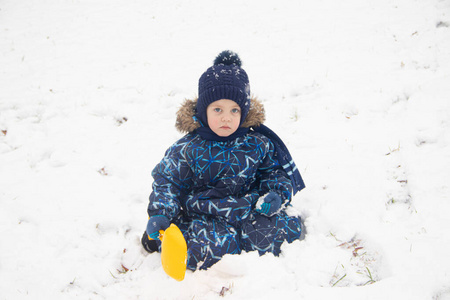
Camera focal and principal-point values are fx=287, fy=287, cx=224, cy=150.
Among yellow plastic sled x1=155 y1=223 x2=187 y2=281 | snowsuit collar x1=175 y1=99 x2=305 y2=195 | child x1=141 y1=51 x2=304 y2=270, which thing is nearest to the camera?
yellow plastic sled x1=155 y1=223 x2=187 y2=281

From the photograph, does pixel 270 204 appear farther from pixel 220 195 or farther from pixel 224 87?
pixel 224 87

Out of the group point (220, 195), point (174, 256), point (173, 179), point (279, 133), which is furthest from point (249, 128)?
point (174, 256)

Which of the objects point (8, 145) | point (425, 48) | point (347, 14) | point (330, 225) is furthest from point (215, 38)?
point (330, 225)

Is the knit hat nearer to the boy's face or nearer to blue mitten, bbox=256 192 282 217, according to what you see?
the boy's face

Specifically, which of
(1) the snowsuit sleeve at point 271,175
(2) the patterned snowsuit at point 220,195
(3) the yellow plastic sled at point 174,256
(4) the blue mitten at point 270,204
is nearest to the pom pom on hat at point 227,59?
(2) the patterned snowsuit at point 220,195

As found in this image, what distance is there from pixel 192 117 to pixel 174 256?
107 centimetres

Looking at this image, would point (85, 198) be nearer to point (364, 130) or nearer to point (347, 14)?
point (364, 130)

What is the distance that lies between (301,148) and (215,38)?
4.14 meters

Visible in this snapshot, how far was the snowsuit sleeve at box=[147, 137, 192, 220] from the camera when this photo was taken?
2.19 meters

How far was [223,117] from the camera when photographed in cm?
215

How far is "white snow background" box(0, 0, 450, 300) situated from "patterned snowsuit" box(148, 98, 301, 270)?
0.16 metres

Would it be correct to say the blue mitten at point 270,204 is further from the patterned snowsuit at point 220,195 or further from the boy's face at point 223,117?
the boy's face at point 223,117

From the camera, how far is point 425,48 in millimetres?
4102

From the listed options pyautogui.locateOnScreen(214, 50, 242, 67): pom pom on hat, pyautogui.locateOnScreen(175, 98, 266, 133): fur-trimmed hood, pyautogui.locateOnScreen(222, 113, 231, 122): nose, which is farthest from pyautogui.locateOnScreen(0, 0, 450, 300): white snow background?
pyautogui.locateOnScreen(214, 50, 242, 67): pom pom on hat
